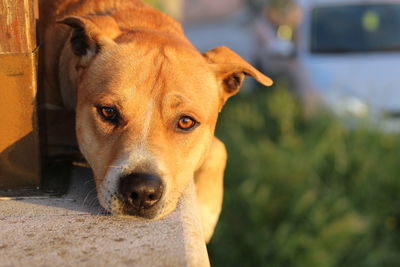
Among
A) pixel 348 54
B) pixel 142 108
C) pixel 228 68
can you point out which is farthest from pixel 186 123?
pixel 348 54

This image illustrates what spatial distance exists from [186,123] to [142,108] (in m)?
0.29

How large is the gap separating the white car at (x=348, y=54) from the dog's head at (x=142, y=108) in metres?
3.89

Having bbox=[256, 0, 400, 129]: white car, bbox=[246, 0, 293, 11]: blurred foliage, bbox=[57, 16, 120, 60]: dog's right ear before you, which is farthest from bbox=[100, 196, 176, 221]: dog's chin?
bbox=[246, 0, 293, 11]: blurred foliage

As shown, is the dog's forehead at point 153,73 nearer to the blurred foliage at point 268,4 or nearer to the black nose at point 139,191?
the black nose at point 139,191

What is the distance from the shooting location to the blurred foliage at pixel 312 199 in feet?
17.6

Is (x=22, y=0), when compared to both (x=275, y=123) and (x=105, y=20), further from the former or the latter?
(x=275, y=123)

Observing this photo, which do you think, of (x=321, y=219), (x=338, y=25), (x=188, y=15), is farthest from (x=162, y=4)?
(x=321, y=219)

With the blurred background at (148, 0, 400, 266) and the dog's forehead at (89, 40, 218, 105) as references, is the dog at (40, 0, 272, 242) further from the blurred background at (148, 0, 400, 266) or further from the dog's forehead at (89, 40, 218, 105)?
the blurred background at (148, 0, 400, 266)

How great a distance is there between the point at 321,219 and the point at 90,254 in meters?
3.56

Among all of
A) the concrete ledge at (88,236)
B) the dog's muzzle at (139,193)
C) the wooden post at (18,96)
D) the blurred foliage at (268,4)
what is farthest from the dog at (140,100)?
the blurred foliage at (268,4)

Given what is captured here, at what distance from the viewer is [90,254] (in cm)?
219

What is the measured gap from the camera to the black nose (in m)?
2.73

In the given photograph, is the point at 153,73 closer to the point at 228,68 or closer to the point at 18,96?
the point at 228,68

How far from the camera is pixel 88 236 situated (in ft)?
7.76
